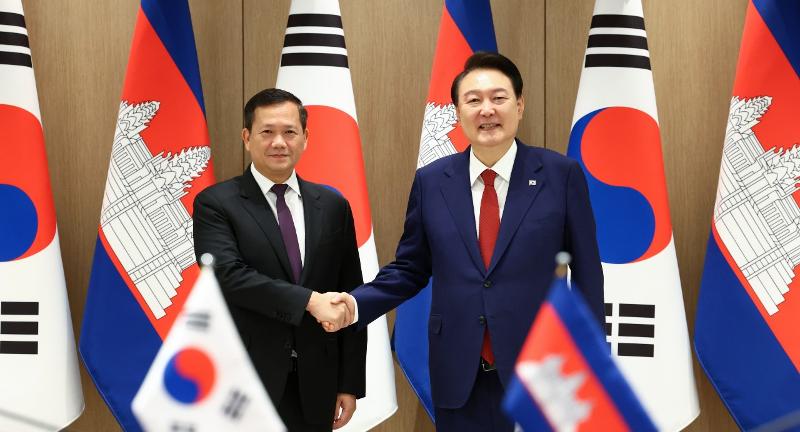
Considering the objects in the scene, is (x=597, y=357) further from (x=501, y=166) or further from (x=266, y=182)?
(x=266, y=182)

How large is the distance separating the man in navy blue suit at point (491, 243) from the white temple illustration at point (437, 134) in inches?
46.1

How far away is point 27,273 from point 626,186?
8.07 ft

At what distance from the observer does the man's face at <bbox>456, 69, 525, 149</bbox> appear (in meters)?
2.54

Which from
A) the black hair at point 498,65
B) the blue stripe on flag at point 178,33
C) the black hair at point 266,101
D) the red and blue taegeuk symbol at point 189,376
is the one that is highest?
the blue stripe on flag at point 178,33

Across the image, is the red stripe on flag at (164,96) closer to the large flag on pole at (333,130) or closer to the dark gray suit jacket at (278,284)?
the large flag on pole at (333,130)

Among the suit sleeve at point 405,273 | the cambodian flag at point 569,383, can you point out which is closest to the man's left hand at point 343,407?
the suit sleeve at point 405,273

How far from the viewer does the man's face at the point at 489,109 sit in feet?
8.33

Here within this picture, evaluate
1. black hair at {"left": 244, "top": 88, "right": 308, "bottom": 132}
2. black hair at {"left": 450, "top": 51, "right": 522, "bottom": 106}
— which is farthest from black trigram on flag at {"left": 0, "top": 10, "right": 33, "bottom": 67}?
black hair at {"left": 450, "top": 51, "right": 522, "bottom": 106}

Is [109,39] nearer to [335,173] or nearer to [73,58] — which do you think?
[73,58]

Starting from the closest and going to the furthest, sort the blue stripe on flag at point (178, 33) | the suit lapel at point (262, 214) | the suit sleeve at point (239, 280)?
the suit sleeve at point (239, 280), the suit lapel at point (262, 214), the blue stripe on flag at point (178, 33)

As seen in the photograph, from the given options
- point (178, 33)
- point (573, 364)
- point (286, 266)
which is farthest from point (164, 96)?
point (573, 364)

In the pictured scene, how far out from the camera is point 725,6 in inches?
160

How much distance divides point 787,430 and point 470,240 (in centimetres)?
173

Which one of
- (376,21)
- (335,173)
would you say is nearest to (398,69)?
(376,21)
